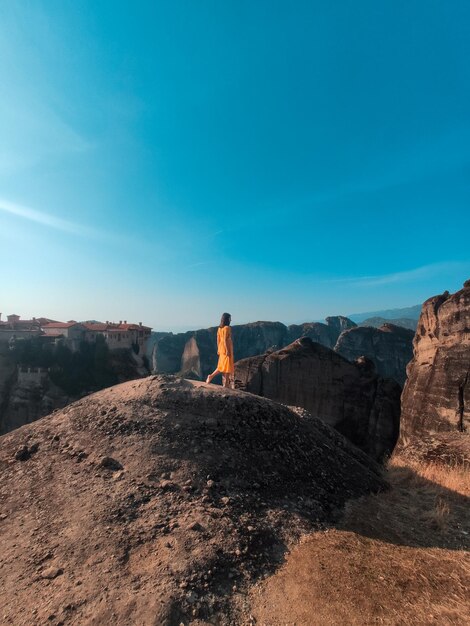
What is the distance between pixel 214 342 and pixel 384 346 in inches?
2392

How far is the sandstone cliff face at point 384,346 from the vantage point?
69.4 meters

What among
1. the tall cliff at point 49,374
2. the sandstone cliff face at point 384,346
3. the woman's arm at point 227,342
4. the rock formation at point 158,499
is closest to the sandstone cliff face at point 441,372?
the rock formation at point 158,499

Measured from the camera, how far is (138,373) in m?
63.2

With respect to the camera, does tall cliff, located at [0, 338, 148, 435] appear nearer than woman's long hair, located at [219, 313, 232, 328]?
No

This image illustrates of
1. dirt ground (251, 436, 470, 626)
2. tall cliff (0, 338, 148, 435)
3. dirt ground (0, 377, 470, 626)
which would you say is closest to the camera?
dirt ground (251, 436, 470, 626)

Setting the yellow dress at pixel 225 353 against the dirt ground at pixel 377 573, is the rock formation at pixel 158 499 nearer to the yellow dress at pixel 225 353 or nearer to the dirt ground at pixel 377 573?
the dirt ground at pixel 377 573

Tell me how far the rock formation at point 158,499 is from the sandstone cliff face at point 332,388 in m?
24.2

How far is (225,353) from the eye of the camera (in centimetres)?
1216

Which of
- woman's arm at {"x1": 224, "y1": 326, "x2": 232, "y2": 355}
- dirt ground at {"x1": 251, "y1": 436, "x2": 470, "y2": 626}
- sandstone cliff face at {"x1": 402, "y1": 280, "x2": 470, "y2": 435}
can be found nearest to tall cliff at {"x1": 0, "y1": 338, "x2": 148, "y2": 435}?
sandstone cliff face at {"x1": 402, "y1": 280, "x2": 470, "y2": 435}

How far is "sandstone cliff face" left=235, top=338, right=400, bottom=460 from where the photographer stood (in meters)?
31.9

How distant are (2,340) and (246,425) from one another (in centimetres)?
7192

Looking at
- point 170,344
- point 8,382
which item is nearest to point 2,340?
point 8,382

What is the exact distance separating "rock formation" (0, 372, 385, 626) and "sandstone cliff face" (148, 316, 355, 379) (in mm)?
102956

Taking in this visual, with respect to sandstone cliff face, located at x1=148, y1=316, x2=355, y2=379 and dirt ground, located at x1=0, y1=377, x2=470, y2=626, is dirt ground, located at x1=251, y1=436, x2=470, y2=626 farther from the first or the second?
sandstone cliff face, located at x1=148, y1=316, x2=355, y2=379
